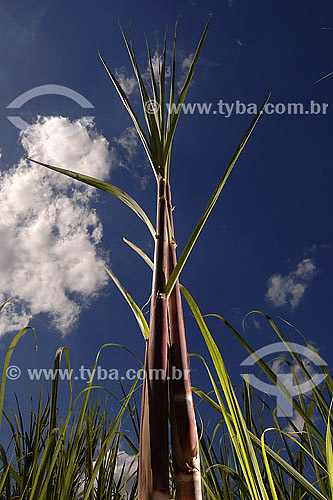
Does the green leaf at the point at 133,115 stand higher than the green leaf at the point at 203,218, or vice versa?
the green leaf at the point at 133,115

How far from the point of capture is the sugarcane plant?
440 mm

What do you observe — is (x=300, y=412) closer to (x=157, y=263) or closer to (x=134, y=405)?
(x=157, y=263)

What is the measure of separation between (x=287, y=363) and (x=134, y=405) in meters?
0.40

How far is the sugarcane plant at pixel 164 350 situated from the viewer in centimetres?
44

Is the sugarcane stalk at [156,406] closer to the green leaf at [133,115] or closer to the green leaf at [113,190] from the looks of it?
the green leaf at [113,190]

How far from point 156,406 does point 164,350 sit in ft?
0.21

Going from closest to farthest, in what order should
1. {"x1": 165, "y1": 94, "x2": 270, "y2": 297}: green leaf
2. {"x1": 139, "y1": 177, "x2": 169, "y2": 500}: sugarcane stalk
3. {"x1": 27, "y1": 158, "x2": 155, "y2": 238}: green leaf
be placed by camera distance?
{"x1": 139, "y1": 177, "x2": 169, "y2": 500}: sugarcane stalk, {"x1": 165, "y1": 94, "x2": 270, "y2": 297}: green leaf, {"x1": 27, "y1": 158, "x2": 155, "y2": 238}: green leaf

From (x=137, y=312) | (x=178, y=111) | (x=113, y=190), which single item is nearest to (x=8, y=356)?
(x=137, y=312)

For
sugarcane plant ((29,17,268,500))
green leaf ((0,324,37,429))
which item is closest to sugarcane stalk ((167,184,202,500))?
sugarcane plant ((29,17,268,500))

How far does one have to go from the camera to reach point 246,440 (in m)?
0.46

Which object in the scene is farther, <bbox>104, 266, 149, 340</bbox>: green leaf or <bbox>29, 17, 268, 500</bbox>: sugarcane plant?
<bbox>104, 266, 149, 340</bbox>: green leaf

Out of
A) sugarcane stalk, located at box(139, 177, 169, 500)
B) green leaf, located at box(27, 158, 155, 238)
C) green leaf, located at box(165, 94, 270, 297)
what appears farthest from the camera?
green leaf, located at box(27, 158, 155, 238)

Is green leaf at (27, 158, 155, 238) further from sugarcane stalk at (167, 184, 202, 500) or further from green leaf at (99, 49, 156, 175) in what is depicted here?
sugarcane stalk at (167, 184, 202, 500)

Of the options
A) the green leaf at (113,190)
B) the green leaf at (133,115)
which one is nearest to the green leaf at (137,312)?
the green leaf at (113,190)
